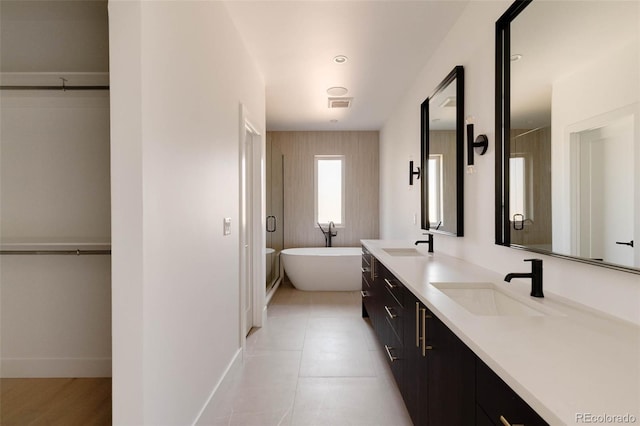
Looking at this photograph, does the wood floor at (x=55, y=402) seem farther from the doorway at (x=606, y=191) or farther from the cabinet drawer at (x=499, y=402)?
the doorway at (x=606, y=191)

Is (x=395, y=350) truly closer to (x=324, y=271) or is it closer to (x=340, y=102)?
(x=324, y=271)

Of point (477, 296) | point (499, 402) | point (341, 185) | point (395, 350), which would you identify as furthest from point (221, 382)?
point (341, 185)

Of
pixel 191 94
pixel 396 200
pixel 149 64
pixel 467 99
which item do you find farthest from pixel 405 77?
pixel 149 64

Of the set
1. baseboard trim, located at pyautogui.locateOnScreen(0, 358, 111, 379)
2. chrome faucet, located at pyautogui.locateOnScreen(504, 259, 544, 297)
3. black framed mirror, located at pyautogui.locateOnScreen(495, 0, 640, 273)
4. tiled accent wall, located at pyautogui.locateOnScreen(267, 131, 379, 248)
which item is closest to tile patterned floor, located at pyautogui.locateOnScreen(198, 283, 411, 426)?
baseboard trim, located at pyautogui.locateOnScreen(0, 358, 111, 379)

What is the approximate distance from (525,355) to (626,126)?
0.83 meters

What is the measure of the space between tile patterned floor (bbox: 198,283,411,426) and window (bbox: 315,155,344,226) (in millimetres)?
2461

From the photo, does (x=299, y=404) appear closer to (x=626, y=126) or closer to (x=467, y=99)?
(x=626, y=126)

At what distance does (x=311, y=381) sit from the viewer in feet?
7.59

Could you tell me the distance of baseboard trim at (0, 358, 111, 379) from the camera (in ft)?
7.14

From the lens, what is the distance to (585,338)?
36.2 inches

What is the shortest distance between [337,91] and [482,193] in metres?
2.33

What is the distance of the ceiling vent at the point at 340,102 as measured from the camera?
399 cm

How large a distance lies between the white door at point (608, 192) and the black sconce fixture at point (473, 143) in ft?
2.35

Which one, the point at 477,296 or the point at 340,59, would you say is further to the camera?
the point at 340,59
